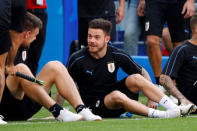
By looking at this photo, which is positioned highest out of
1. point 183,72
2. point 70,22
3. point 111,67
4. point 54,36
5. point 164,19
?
point 164,19

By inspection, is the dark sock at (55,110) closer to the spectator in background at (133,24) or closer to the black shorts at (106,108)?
the black shorts at (106,108)

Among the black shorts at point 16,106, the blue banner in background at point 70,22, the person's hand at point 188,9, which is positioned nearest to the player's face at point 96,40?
the black shorts at point 16,106

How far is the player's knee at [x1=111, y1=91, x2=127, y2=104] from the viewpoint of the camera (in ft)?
20.4

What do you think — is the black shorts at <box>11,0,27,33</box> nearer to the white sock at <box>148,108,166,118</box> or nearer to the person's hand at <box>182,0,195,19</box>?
the white sock at <box>148,108,166,118</box>

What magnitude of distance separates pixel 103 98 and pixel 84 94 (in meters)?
0.21

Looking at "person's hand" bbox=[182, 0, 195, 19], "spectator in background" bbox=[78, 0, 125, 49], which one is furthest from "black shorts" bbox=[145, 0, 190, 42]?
"spectator in background" bbox=[78, 0, 125, 49]

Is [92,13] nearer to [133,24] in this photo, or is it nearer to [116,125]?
[133,24]

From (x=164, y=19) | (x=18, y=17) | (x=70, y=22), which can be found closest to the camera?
(x=18, y=17)

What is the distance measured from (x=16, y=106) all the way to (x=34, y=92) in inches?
14.1

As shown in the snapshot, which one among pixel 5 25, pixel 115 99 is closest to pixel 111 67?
pixel 115 99

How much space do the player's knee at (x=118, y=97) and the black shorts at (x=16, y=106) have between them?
2.28 ft

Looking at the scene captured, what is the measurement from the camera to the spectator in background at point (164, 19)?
837 cm

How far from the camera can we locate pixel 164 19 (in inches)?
333

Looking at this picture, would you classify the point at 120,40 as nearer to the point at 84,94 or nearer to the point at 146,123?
the point at 84,94
